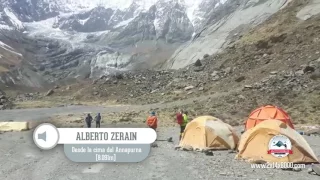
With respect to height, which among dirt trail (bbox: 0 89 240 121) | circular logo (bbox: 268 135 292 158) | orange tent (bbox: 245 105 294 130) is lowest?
circular logo (bbox: 268 135 292 158)

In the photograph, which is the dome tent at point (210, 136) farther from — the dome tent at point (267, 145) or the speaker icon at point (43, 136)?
the speaker icon at point (43, 136)

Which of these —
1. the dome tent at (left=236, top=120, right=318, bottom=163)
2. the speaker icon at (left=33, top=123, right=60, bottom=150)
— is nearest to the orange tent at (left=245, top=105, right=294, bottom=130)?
the dome tent at (left=236, top=120, right=318, bottom=163)

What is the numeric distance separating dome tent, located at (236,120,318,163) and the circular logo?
4.3 inches

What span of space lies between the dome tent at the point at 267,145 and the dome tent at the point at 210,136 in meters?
2.38

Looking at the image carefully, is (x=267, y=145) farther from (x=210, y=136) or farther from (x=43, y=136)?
(x=43, y=136)

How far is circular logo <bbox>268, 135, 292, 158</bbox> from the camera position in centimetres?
1798

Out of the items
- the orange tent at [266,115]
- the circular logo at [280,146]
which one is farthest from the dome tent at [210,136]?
the circular logo at [280,146]

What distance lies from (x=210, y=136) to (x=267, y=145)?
4.21 m

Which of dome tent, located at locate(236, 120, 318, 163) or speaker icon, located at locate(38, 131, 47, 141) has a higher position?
speaker icon, located at locate(38, 131, 47, 141)

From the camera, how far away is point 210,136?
2230 centimetres

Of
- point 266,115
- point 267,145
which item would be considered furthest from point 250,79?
point 267,145

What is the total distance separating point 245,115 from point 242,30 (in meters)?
33.7

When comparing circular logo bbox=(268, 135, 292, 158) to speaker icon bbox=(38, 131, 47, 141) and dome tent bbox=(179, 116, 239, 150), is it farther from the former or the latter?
speaker icon bbox=(38, 131, 47, 141)

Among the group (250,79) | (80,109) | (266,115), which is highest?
(250,79)
